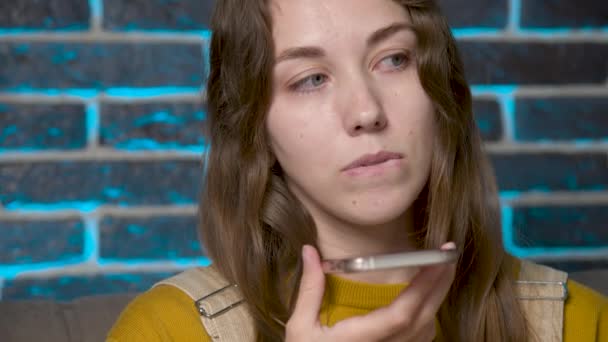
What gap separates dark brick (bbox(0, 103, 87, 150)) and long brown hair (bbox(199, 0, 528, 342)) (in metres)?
0.33

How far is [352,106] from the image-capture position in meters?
1.15

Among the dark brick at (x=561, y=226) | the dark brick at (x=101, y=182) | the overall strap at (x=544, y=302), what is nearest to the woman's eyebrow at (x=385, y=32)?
the overall strap at (x=544, y=302)

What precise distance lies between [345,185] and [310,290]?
0.58 feet

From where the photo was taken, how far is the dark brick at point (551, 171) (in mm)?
1735

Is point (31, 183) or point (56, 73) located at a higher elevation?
point (56, 73)

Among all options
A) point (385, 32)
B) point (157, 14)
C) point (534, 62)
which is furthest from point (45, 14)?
point (534, 62)

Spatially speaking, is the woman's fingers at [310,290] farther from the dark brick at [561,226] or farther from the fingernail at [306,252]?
the dark brick at [561,226]

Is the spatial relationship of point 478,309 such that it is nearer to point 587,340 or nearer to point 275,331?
point 587,340

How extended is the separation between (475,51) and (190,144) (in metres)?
0.58

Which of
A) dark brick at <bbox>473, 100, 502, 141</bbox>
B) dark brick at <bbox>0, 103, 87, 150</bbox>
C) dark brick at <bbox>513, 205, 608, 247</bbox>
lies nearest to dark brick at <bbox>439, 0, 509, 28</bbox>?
dark brick at <bbox>473, 100, 502, 141</bbox>

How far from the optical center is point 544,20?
1.75m

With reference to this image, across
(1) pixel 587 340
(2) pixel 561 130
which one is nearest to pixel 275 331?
(1) pixel 587 340

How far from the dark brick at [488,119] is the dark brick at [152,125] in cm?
53

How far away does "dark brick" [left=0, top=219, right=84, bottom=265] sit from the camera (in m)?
1.59
